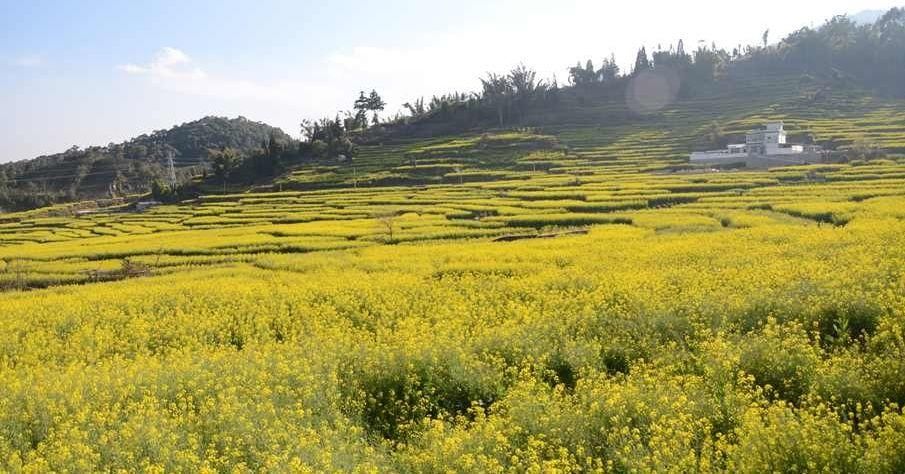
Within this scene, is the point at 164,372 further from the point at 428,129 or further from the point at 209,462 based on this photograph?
the point at 428,129

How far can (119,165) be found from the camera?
369 feet

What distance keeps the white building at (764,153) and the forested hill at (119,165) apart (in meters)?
54.1

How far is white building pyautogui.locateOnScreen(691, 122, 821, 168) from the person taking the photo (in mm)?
58031

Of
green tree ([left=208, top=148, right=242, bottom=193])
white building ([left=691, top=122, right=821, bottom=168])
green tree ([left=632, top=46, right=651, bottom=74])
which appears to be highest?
green tree ([left=632, top=46, right=651, bottom=74])

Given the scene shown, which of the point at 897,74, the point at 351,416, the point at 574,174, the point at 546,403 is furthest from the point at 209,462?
the point at 897,74

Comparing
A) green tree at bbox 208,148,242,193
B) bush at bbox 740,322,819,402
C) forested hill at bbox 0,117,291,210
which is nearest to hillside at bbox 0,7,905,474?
bush at bbox 740,322,819,402

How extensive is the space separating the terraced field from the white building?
29199 millimetres

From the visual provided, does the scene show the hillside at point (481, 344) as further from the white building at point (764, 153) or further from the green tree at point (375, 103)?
the green tree at point (375, 103)

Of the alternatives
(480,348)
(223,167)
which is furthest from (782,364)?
(223,167)

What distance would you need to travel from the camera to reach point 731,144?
68500 millimetres

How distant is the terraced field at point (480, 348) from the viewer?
7160mm

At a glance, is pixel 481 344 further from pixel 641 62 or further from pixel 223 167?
pixel 641 62

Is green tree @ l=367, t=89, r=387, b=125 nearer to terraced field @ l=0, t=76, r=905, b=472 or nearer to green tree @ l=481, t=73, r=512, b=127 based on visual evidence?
green tree @ l=481, t=73, r=512, b=127

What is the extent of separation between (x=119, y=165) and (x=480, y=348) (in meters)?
118
